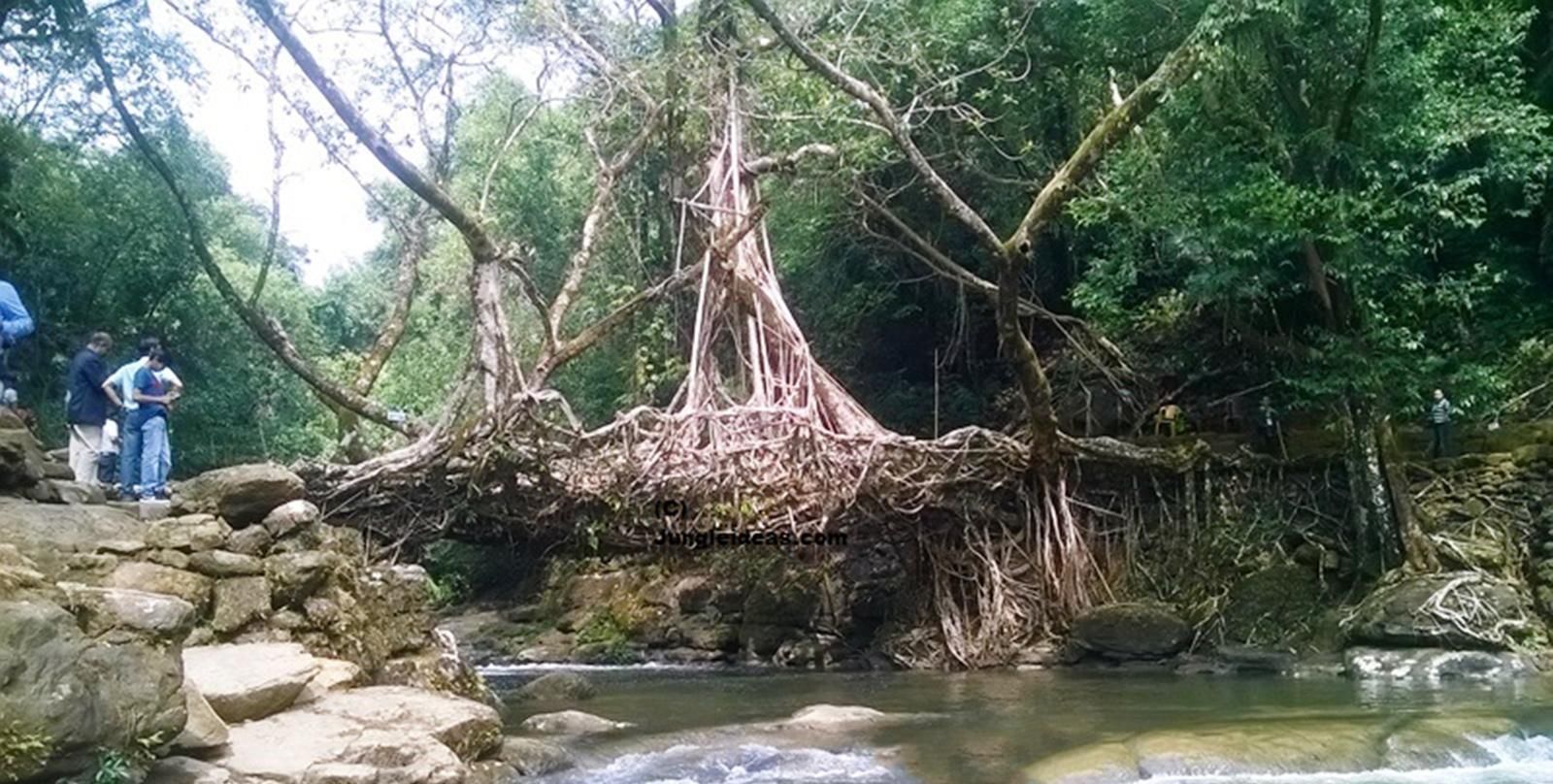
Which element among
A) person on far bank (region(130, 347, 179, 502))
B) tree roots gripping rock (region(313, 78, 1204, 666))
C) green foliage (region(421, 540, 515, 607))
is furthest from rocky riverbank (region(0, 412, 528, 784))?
green foliage (region(421, 540, 515, 607))

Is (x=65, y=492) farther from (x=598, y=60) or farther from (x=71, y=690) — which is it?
(x=598, y=60)

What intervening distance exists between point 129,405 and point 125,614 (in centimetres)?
356

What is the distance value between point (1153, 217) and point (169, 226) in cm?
1438

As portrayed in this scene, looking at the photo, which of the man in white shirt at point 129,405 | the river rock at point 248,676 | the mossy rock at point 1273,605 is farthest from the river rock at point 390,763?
the mossy rock at point 1273,605

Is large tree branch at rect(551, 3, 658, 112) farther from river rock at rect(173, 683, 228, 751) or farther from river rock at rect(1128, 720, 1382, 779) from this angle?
river rock at rect(173, 683, 228, 751)

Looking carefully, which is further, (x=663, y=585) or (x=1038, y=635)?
(x=663, y=585)

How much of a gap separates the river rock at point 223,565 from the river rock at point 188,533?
6 cm

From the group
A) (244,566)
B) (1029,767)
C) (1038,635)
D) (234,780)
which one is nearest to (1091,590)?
(1038,635)

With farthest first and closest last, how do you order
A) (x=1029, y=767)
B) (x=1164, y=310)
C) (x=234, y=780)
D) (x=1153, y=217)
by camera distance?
(x=1164, y=310)
(x=1153, y=217)
(x=1029, y=767)
(x=234, y=780)

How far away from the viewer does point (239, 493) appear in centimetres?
866

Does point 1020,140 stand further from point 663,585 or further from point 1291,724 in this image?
point 1291,724

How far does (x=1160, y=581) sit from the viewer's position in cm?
1420

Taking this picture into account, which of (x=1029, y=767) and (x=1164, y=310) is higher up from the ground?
(x=1164, y=310)

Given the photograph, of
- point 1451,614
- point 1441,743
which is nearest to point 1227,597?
point 1451,614
